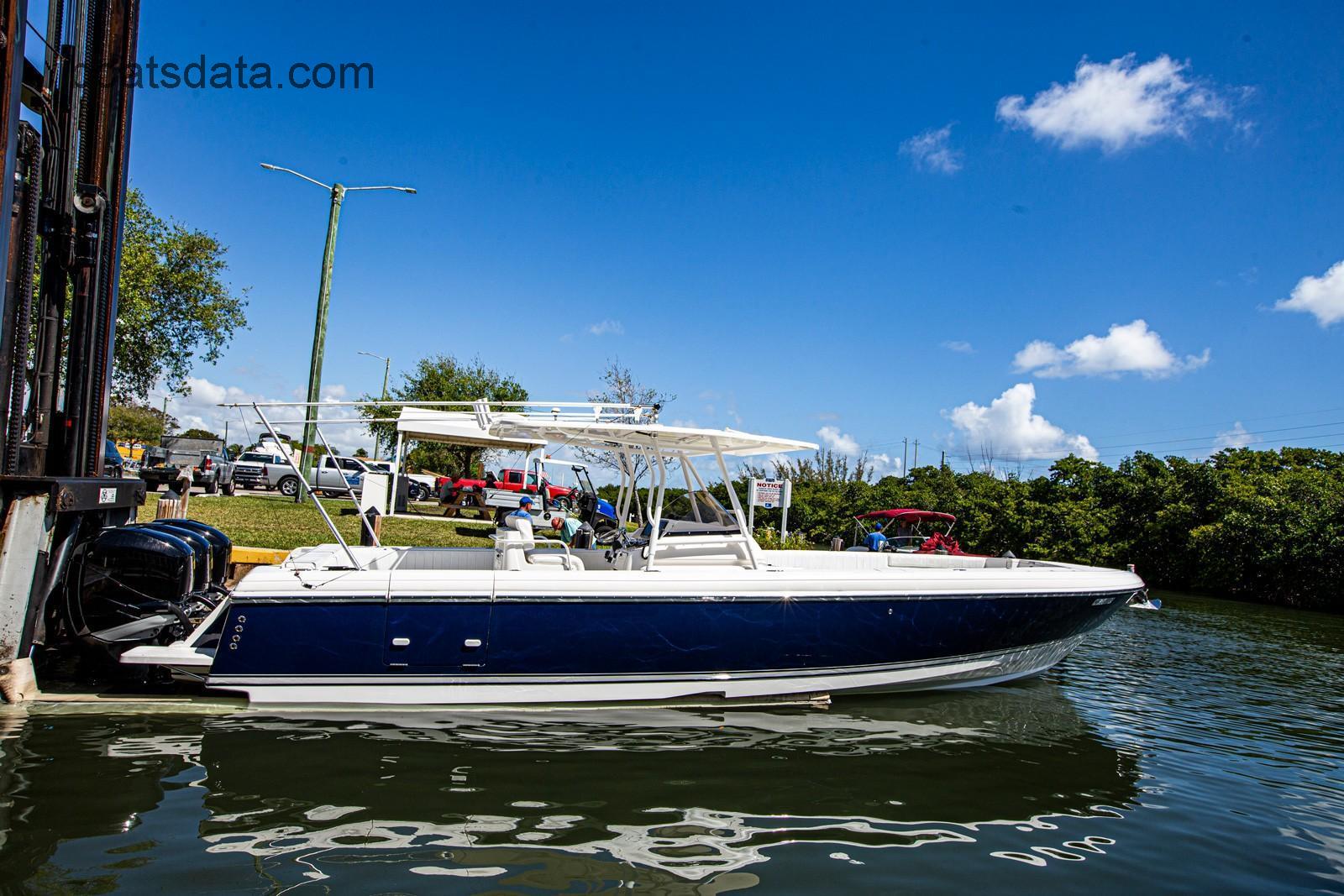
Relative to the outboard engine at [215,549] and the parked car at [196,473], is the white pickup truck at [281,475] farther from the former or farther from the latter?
the outboard engine at [215,549]

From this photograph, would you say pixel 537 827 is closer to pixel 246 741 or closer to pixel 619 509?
pixel 246 741

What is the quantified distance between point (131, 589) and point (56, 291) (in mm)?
2418

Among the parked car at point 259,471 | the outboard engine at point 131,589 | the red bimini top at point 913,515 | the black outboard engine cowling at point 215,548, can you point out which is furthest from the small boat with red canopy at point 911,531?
the parked car at point 259,471

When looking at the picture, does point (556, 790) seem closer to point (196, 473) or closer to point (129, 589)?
point (129, 589)

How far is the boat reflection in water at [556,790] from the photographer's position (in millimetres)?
3934

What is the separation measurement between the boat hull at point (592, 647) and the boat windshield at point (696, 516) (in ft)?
3.45

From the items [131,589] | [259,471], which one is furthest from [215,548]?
[259,471]

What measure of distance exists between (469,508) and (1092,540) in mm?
19997

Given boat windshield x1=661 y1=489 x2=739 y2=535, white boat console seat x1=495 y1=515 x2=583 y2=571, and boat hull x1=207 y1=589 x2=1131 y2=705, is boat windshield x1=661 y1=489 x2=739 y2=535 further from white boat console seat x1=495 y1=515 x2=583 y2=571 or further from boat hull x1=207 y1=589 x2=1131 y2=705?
boat hull x1=207 y1=589 x2=1131 y2=705

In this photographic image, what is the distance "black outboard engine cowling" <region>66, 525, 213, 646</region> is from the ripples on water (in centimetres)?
63

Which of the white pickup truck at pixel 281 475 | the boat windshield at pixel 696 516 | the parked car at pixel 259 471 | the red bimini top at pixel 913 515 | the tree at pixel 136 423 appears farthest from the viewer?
the tree at pixel 136 423

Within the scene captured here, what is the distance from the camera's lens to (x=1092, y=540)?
25875mm

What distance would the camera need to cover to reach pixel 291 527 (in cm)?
1417

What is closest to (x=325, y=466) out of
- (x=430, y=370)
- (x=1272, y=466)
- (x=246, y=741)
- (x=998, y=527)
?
(x=430, y=370)
